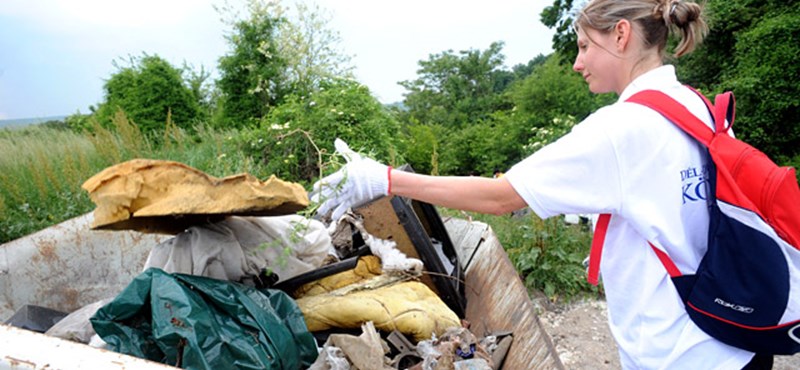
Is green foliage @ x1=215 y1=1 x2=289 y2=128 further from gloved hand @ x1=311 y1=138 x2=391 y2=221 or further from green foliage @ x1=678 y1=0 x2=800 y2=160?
gloved hand @ x1=311 y1=138 x2=391 y2=221

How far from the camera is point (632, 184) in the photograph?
4.08 feet

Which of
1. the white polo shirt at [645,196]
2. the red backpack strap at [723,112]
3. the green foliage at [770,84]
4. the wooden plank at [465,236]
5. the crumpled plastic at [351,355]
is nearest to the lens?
the white polo shirt at [645,196]

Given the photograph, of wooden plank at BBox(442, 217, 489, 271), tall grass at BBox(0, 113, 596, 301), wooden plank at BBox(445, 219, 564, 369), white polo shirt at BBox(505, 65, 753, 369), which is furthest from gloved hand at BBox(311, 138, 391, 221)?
tall grass at BBox(0, 113, 596, 301)

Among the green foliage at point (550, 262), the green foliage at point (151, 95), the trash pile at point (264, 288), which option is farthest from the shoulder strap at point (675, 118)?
the green foliage at point (151, 95)

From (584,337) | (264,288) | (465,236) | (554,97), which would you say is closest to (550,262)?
(584,337)

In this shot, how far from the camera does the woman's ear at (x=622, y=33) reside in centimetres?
136

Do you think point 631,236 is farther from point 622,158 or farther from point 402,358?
point 402,358

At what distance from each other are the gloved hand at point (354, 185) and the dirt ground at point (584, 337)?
294cm

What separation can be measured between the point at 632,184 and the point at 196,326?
1.31 m

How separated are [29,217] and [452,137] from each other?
14524 mm

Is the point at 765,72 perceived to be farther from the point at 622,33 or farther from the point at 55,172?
the point at 55,172

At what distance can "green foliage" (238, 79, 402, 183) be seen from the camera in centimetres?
507

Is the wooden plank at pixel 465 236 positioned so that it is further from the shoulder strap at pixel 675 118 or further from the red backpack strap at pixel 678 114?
the red backpack strap at pixel 678 114

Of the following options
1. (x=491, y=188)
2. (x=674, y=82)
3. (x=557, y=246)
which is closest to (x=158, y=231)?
(x=491, y=188)
